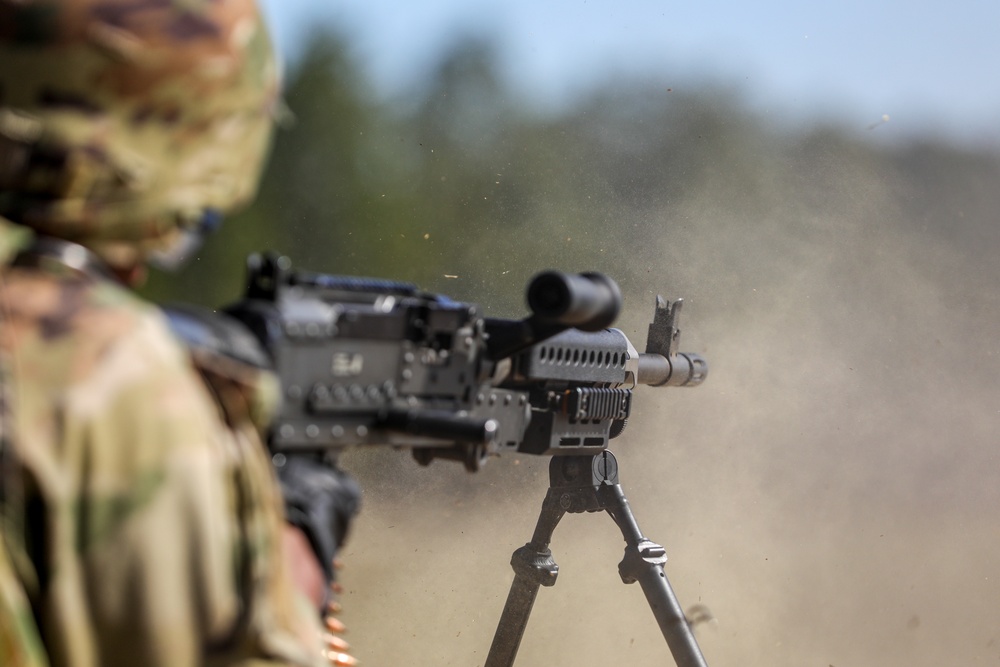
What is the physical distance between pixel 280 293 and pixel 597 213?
14.3 feet

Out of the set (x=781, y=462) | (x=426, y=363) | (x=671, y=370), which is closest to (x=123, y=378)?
(x=426, y=363)

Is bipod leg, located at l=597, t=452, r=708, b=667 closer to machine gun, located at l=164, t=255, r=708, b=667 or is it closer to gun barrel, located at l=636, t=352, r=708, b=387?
machine gun, located at l=164, t=255, r=708, b=667

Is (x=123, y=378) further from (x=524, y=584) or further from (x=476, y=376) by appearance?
(x=524, y=584)

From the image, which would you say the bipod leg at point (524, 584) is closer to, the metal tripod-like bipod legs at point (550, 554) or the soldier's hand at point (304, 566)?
the metal tripod-like bipod legs at point (550, 554)

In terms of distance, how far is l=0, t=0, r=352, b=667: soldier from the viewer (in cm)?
122

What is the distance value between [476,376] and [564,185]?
3557 millimetres

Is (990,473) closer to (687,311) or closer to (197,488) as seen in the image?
(687,311)

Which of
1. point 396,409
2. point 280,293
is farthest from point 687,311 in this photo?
point 280,293

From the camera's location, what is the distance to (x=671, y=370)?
455 centimetres

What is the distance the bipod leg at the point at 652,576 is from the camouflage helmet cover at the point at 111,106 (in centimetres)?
278

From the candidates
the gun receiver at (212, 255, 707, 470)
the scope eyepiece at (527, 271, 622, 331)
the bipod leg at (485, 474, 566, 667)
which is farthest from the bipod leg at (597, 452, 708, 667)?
the scope eyepiece at (527, 271, 622, 331)

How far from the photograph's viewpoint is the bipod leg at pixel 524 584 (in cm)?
411

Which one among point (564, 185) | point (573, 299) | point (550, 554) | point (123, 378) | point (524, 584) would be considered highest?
point (564, 185)

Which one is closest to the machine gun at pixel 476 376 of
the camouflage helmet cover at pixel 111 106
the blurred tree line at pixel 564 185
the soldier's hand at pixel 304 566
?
the camouflage helmet cover at pixel 111 106
